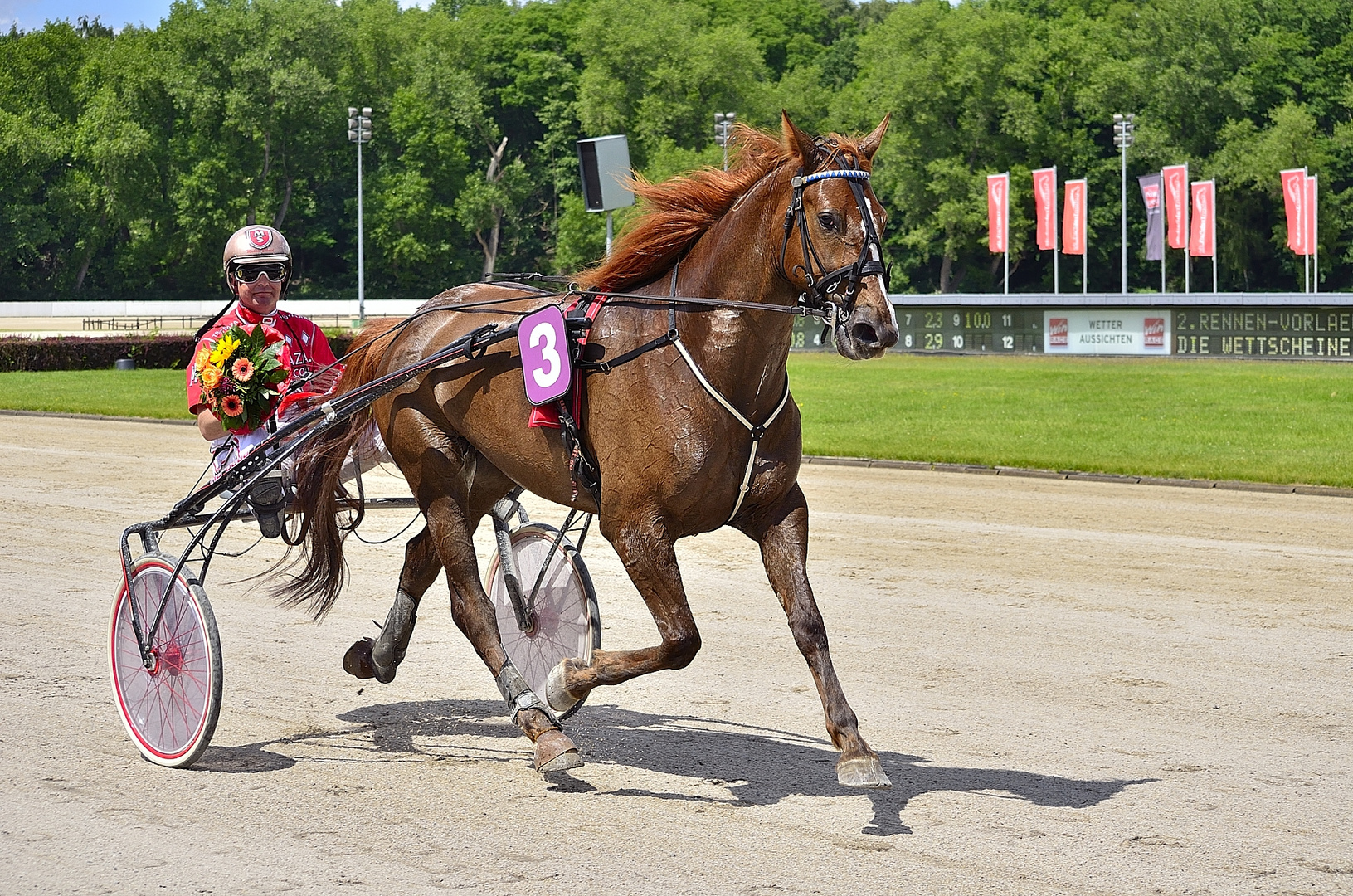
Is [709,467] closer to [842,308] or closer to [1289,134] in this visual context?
[842,308]

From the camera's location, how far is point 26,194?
224ft

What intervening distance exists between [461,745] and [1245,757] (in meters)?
2.61

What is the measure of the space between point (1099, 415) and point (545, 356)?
15.9 m

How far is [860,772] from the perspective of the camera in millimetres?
4312

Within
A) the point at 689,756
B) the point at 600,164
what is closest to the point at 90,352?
the point at 600,164

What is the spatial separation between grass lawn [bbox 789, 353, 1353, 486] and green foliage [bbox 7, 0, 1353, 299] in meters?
30.7

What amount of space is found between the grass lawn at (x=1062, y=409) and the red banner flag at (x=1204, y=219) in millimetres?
14521

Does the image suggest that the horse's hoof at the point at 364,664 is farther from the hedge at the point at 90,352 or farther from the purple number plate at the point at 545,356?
the hedge at the point at 90,352

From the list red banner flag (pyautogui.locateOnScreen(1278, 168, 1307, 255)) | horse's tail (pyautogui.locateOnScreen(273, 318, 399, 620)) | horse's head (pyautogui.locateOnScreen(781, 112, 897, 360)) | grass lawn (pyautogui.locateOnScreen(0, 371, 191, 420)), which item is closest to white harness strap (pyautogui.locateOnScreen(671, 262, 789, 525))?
horse's head (pyautogui.locateOnScreen(781, 112, 897, 360))

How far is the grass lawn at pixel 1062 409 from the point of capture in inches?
591

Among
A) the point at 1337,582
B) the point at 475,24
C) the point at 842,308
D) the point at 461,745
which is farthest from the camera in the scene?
the point at 475,24

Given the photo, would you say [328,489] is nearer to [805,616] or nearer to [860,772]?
[805,616]

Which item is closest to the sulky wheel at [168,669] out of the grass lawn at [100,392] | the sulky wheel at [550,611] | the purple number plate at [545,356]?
the sulky wheel at [550,611]

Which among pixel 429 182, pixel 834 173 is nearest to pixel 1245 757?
pixel 834 173
